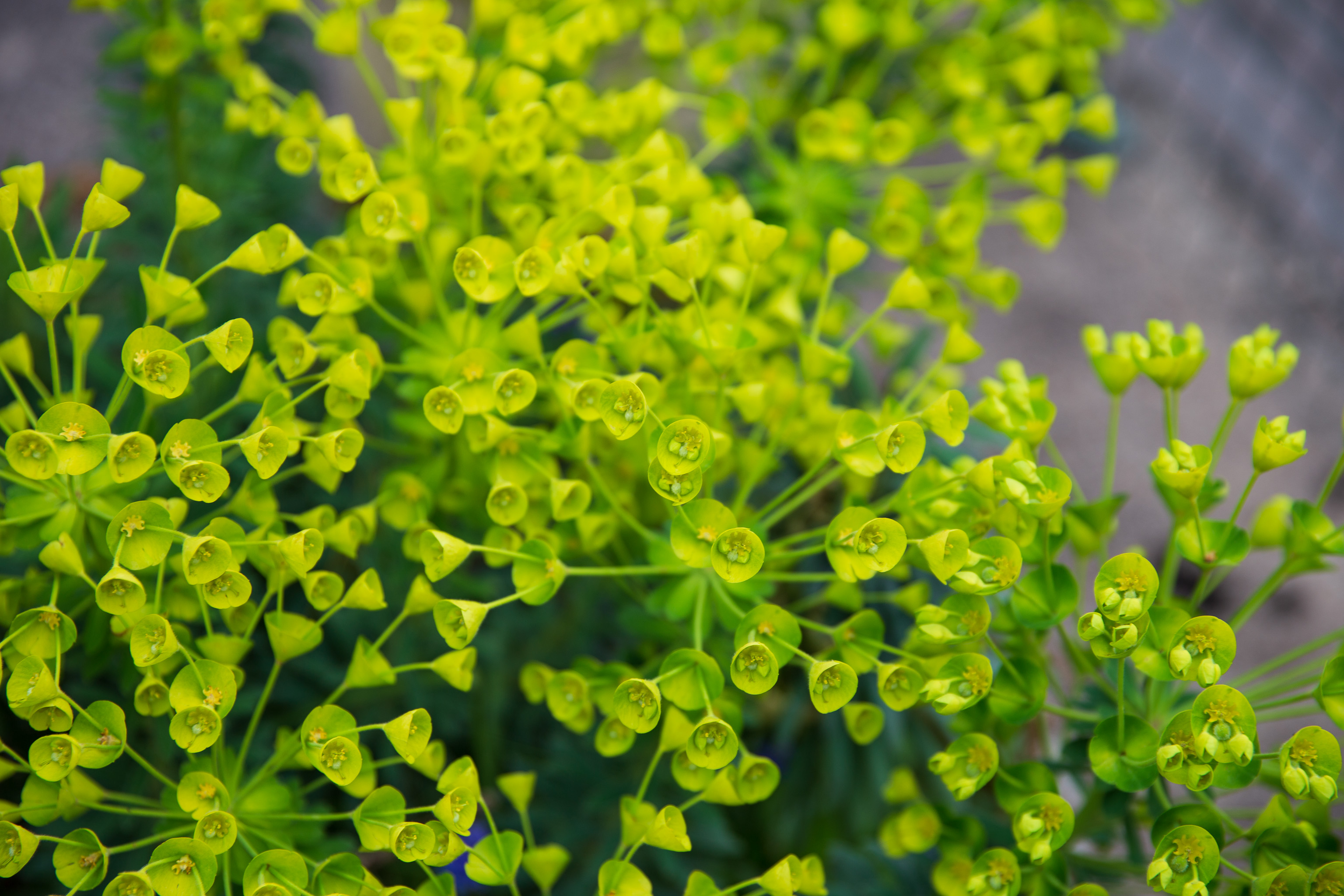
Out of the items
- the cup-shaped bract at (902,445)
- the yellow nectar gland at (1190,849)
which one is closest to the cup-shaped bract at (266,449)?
the cup-shaped bract at (902,445)

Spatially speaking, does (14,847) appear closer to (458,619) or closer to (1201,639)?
(458,619)

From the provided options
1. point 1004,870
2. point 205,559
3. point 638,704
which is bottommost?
point 1004,870

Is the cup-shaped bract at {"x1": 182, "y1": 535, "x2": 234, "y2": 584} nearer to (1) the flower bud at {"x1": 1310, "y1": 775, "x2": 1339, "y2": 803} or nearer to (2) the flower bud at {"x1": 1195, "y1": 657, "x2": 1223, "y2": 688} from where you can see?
(2) the flower bud at {"x1": 1195, "y1": 657, "x2": 1223, "y2": 688}

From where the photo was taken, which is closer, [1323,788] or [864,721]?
[1323,788]

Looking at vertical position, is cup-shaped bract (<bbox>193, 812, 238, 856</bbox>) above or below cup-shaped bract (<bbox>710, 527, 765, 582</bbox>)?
below

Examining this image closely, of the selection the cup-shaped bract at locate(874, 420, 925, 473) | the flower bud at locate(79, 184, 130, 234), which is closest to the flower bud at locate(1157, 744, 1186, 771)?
the cup-shaped bract at locate(874, 420, 925, 473)

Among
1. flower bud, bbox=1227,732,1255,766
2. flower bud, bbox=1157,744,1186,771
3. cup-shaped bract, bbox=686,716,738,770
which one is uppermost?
flower bud, bbox=1227,732,1255,766

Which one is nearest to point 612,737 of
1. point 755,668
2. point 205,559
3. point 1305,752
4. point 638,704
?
point 638,704
